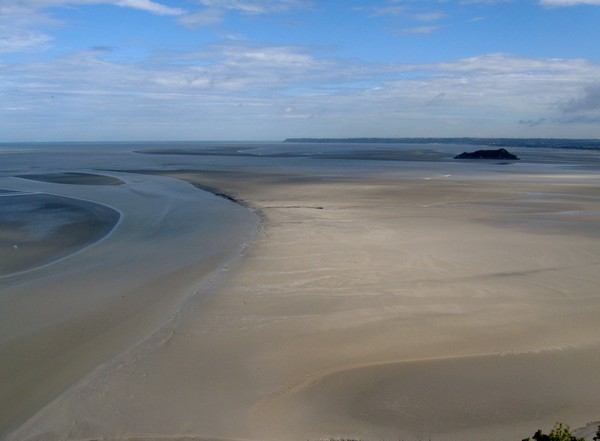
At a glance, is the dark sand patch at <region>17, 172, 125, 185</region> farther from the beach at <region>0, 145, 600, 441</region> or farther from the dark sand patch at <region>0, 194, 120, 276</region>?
the beach at <region>0, 145, 600, 441</region>

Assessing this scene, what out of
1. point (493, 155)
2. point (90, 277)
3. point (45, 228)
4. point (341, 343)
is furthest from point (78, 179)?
point (493, 155)

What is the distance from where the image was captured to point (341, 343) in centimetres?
746

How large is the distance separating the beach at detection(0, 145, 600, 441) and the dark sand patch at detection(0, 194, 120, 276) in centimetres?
105

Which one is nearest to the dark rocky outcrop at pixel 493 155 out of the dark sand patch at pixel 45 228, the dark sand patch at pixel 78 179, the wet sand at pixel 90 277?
the dark sand patch at pixel 78 179

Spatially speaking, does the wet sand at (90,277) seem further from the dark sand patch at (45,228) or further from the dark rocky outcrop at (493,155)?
the dark rocky outcrop at (493,155)

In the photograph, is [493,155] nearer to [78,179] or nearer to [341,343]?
[78,179]

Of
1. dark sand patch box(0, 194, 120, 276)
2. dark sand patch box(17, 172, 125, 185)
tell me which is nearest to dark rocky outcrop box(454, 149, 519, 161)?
dark sand patch box(17, 172, 125, 185)

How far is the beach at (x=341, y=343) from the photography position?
555 cm

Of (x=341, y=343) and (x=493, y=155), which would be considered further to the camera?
(x=493, y=155)

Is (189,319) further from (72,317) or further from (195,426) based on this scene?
(195,426)

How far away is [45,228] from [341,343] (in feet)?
40.3

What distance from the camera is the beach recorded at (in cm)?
555

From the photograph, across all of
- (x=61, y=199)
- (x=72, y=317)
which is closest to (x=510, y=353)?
(x=72, y=317)

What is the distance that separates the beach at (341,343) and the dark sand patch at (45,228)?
1.05 meters
